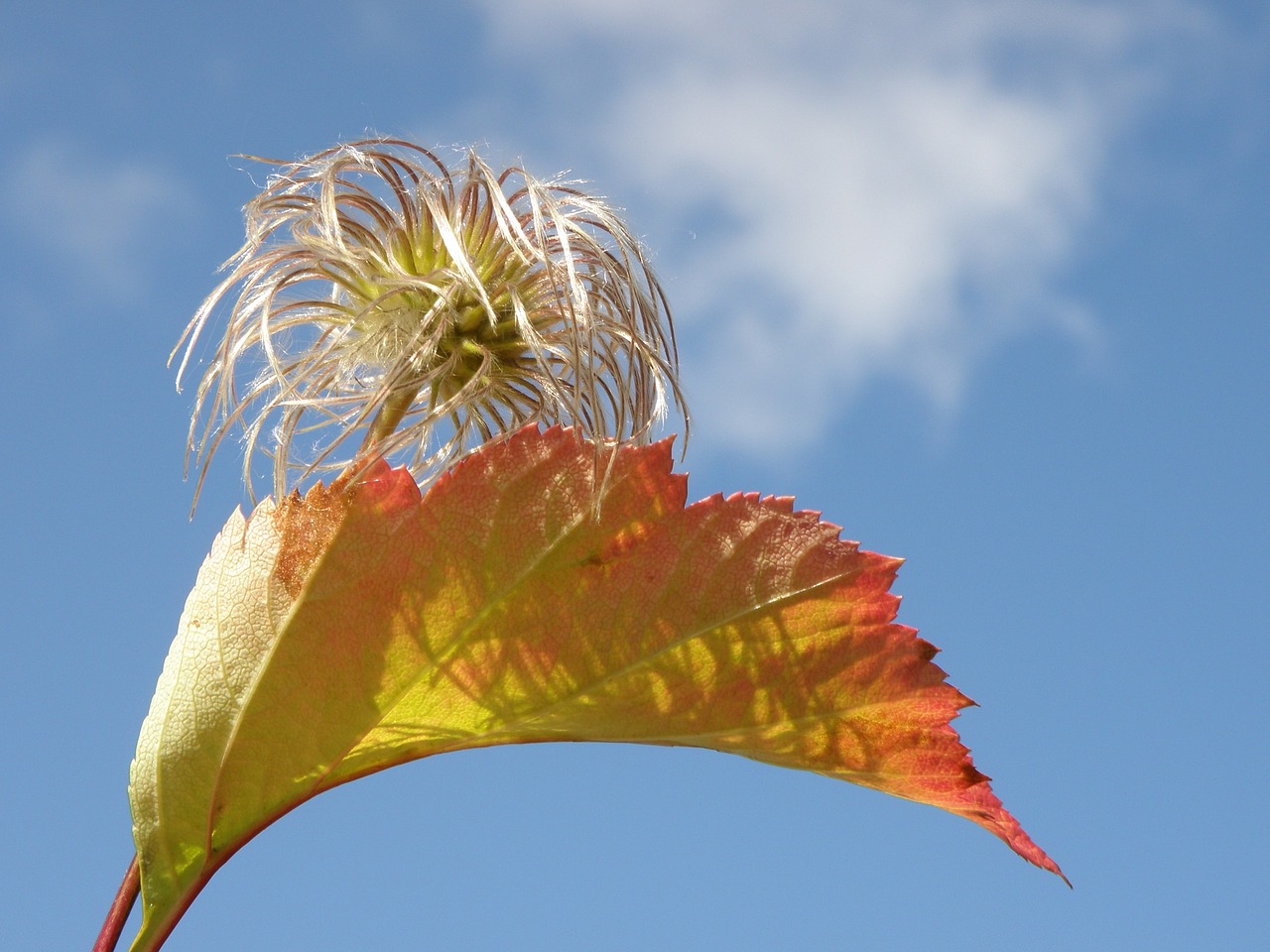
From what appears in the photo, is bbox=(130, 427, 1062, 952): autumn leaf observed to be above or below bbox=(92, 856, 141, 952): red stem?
above

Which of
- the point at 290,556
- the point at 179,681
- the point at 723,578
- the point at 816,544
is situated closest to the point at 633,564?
the point at 723,578

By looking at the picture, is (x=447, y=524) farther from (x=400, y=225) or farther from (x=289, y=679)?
(x=400, y=225)

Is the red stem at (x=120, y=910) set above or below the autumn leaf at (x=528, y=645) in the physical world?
below

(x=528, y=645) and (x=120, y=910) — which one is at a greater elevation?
(x=528, y=645)

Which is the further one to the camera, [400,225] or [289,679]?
[400,225]
